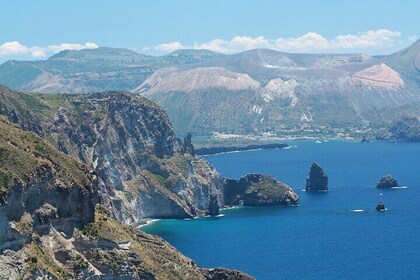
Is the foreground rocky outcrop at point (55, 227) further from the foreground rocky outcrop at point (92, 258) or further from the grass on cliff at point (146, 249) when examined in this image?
the grass on cliff at point (146, 249)

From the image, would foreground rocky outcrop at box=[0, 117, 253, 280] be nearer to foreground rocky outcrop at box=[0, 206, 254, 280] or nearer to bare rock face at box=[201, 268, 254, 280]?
foreground rocky outcrop at box=[0, 206, 254, 280]

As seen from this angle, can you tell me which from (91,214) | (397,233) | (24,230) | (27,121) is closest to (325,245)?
(397,233)

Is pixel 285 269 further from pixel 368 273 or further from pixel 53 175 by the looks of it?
pixel 53 175

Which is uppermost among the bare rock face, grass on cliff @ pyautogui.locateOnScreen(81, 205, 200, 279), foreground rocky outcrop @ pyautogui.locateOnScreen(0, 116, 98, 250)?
foreground rocky outcrop @ pyautogui.locateOnScreen(0, 116, 98, 250)

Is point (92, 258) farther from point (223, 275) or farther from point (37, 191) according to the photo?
point (223, 275)

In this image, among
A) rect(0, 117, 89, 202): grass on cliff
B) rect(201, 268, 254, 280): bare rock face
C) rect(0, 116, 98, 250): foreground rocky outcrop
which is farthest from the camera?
rect(201, 268, 254, 280): bare rock face

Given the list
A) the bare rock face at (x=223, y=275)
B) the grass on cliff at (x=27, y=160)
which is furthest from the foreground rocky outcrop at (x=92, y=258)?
the grass on cliff at (x=27, y=160)

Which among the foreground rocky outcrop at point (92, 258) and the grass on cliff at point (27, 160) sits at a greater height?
the grass on cliff at point (27, 160)

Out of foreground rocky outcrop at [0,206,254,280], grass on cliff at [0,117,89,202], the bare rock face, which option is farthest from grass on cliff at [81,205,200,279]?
grass on cliff at [0,117,89,202]
